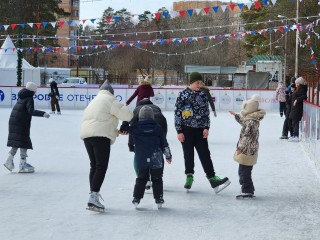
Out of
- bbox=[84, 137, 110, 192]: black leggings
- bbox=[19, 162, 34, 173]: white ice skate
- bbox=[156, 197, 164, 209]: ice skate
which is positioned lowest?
bbox=[19, 162, 34, 173]: white ice skate

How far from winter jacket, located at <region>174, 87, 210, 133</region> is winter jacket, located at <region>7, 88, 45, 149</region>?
2578 mm

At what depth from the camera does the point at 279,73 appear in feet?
164

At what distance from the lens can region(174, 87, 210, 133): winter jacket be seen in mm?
7988

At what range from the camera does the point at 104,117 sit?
686 centimetres

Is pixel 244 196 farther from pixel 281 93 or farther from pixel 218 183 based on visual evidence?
pixel 281 93

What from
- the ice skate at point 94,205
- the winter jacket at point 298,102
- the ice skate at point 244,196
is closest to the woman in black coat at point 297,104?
the winter jacket at point 298,102

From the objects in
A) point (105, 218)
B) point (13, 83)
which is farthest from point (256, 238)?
point (13, 83)

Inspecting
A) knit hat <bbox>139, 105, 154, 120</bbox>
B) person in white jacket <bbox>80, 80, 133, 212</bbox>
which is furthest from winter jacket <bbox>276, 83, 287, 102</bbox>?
person in white jacket <bbox>80, 80, 133, 212</bbox>

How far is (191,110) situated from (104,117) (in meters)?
1.48

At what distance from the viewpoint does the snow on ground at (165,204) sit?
5.97m

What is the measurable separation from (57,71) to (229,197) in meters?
47.3

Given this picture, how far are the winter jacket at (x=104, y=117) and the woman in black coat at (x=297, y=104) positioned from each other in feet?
28.2

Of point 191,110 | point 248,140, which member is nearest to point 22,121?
point 191,110

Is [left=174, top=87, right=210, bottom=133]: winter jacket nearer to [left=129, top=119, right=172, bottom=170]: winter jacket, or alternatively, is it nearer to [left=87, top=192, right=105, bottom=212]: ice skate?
[left=129, top=119, right=172, bottom=170]: winter jacket
